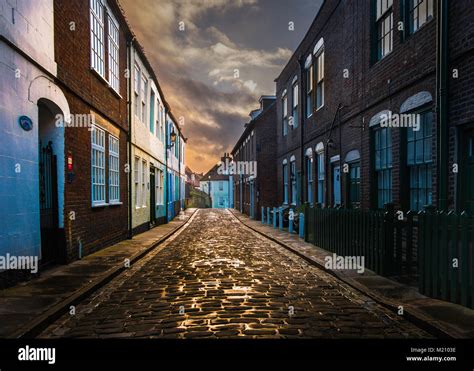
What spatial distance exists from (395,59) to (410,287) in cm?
552

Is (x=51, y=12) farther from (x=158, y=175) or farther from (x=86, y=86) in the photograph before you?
(x=158, y=175)

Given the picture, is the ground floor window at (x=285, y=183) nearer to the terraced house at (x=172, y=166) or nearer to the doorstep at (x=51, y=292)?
the terraced house at (x=172, y=166)

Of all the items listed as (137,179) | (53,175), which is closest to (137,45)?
(137,179)

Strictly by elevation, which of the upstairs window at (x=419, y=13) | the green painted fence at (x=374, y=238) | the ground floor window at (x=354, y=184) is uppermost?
the upstairs window at (x=419, y=13)

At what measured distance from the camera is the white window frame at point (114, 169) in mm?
12141

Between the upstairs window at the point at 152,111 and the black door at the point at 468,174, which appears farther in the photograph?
the upstairs window at the point at 152,111

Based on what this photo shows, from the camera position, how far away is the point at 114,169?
12617 millimetres

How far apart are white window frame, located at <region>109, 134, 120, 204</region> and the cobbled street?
4329 millimetres

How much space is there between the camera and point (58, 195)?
27.1 feet

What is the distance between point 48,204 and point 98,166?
296cm

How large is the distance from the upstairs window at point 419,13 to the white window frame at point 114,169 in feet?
28.3

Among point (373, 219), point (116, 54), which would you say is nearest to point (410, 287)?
point (373, 219)

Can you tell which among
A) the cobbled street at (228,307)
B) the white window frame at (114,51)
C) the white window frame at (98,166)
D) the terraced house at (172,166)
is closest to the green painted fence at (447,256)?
the cobbled street at (228,307)

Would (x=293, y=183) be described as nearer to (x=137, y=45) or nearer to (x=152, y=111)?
(x=152, y=111)
